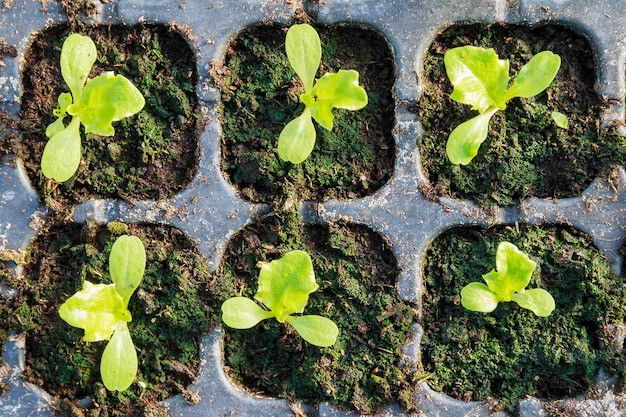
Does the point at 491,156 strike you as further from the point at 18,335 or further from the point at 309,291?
the point at 18,335

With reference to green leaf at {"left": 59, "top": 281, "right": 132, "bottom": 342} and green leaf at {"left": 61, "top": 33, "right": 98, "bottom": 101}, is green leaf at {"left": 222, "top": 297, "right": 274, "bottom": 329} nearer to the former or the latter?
green leaf at {"left": 59, "top": 281, "right": 132, "bottom": 342}

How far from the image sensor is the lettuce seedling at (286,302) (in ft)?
4.10

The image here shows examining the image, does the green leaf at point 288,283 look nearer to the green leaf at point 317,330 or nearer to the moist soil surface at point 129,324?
the green leaf at point 317,330

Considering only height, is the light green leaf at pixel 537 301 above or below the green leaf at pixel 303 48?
below

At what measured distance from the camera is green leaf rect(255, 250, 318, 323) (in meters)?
1.25

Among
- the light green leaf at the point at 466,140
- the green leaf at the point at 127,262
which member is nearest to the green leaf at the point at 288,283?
the green leaf at the point at 127,262

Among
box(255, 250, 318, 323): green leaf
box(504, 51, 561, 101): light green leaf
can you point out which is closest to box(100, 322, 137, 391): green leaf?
box(255, 250, 318, 323): green leaf

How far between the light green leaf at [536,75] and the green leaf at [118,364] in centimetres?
89

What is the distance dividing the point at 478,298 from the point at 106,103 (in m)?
0.81

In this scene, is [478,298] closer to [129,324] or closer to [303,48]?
[303,48]

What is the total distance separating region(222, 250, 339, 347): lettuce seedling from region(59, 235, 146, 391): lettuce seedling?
7.7 inches

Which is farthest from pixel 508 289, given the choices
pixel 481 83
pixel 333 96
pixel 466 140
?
pixel 333 96

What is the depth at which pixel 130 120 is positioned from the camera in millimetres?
1348

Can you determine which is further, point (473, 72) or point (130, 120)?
point (130, 120)
